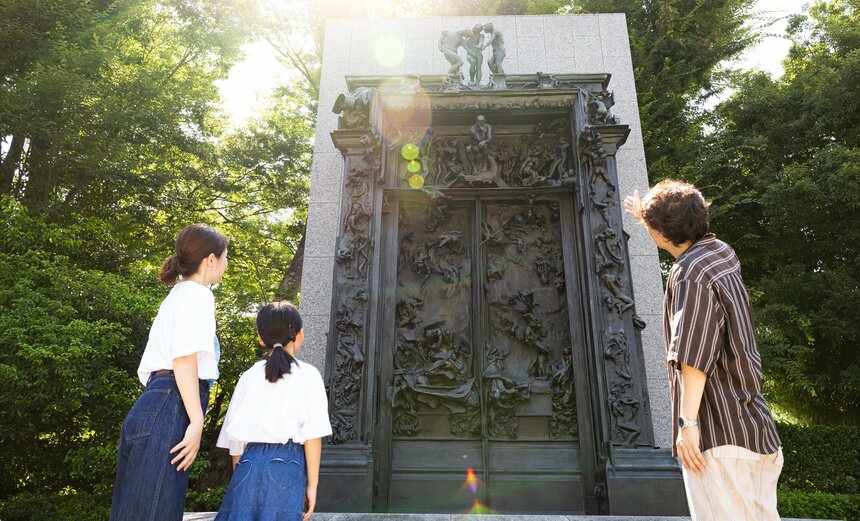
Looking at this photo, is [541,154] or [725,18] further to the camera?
[725,18]

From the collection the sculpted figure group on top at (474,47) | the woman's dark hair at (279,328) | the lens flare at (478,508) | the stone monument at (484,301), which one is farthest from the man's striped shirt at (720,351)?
the sculpted figure group on top at (474,47)

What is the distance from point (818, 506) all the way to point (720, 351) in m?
8.85

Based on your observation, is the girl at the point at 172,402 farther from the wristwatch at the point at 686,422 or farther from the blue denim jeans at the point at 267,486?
the wristwatch at the point at 686,422

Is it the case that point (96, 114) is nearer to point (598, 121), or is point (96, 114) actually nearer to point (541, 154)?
point (541, 154)

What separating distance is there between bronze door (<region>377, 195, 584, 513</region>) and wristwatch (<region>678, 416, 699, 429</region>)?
450 cm

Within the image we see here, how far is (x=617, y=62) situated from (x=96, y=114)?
10746 millimetres

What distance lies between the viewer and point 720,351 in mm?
2516

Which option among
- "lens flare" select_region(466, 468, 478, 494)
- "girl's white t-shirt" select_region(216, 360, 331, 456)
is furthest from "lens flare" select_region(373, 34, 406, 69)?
"girl's white t-shirt" select_region(216, 360, 331, 456)

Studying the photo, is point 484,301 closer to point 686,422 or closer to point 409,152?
point 409,152

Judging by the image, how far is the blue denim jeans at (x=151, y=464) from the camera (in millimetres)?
2445

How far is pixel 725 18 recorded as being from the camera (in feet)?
48.9

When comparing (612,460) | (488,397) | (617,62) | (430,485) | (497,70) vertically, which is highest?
(617,62)

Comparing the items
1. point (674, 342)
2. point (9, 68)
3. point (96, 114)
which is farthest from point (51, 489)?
point (674, 342)

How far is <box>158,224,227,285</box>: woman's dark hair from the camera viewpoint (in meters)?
2.93
